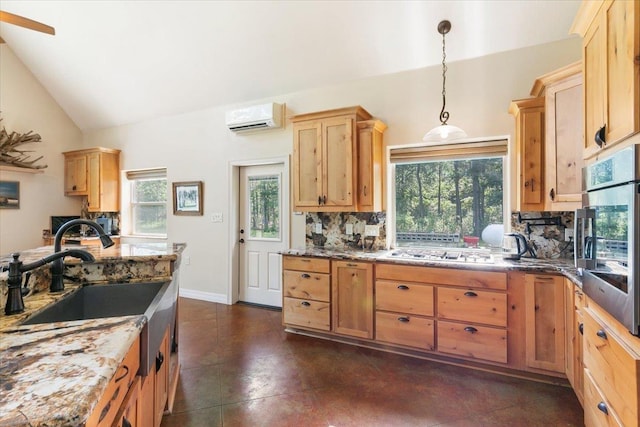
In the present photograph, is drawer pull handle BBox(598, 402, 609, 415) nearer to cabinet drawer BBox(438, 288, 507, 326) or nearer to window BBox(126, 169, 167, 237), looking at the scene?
cabinet drawer BBox(438, 288, 507, 326)

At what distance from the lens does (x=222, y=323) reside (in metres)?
3.45

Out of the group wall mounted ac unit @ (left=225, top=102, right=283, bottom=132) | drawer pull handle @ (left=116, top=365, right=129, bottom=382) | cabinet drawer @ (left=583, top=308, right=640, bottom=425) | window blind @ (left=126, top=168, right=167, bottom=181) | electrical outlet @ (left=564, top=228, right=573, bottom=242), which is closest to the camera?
drawer pull handle @ (left=116, top=365, right=129, bottom=382)

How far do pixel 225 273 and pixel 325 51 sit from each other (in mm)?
3048

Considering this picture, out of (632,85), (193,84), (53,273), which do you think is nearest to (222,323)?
(53,273)

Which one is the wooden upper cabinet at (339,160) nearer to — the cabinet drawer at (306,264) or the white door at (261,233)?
the cabinet drawer at (306,264)

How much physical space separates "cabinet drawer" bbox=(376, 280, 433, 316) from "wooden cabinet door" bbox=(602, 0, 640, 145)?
158 centimetres

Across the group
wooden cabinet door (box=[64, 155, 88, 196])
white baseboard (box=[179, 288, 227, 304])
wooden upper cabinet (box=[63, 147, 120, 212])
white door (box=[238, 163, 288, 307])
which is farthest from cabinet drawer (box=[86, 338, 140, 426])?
wooden cabinet door (box=[64, 155, 88, 196])

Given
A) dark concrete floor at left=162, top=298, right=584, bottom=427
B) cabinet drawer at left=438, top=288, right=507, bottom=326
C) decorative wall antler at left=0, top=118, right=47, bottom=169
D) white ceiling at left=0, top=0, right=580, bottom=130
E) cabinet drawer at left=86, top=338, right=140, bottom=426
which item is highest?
white ceiling at left=0, top=0, right=580, bottom=130

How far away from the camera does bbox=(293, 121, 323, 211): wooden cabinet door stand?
10.4 feet

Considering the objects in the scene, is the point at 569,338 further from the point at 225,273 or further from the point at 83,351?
the point at 225,273

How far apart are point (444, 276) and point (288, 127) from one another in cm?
252

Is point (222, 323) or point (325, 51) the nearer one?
point (325, 51)

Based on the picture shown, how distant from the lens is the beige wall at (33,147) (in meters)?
4.47

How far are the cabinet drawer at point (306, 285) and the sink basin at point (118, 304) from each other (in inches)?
53.7
